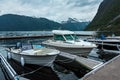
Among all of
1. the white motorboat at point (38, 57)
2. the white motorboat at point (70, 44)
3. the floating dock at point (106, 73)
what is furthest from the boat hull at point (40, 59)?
the floating dock at point (106, 73)

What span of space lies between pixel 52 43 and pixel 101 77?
34.4 feet

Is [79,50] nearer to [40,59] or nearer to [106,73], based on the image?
[40,59]

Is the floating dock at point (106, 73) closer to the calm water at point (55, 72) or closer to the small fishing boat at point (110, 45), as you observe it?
the calm water at point (55, 72)

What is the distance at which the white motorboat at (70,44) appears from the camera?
50.6ft

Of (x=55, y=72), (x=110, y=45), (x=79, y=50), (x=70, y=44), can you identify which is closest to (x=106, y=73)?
(x=55, y=72)

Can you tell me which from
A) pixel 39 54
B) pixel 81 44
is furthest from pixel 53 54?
pixel 81 44

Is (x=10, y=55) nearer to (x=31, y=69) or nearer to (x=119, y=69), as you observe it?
(x=31, y=69)

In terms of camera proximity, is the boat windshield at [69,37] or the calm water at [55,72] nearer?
the calm water at [55,72]

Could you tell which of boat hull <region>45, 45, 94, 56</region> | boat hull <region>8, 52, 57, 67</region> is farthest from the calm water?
boat hull <region>45, 45, 94, 56</region>

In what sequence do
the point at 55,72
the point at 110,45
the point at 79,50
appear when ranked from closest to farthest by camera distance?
the point at 55,72
the point at 79,50
the point at 110,45

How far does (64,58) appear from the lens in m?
14.4

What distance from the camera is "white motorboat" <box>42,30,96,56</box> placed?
1542 centimetres

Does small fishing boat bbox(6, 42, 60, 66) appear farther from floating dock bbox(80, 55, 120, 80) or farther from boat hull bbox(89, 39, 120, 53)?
boat hull bbox(89, 39, 120, 53)

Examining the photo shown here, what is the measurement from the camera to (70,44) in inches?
616
